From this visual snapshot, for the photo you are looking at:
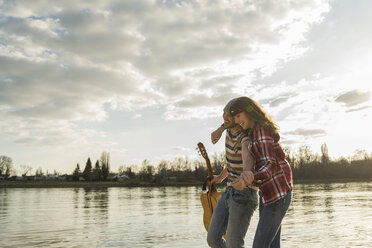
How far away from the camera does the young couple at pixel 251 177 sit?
9.30 ft

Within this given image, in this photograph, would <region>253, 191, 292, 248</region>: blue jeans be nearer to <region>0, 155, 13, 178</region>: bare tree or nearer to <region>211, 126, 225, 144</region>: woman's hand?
Result: <region>211, 126, 225, 144</region>: woman's hand

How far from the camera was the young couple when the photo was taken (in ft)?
9.30

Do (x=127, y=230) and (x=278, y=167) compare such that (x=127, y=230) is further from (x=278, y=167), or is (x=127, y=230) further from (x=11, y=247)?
(x=278, y=167)

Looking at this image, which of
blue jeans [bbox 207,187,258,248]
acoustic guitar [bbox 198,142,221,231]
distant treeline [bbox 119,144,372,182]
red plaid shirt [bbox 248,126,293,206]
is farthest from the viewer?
distant treeline [bbox 119,144,372,182]

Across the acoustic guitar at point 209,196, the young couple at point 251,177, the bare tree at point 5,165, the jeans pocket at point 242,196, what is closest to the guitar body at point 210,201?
the acoustic guitar at point 209,196

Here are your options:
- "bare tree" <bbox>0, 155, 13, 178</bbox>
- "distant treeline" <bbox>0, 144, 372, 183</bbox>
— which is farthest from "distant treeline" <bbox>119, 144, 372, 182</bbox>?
"bare tree" <bbox>0, 155, 13, 178</bbox>

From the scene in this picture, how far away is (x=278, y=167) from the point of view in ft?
9.42

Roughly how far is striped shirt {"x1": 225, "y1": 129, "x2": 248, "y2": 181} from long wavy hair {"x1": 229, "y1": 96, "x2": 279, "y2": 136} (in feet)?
0.86

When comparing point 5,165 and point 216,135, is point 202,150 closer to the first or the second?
point 216,135

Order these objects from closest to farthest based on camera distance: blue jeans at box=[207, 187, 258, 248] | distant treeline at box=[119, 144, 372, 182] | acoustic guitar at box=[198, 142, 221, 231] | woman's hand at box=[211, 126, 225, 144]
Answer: blue jeans at box=[207, 187, 258, 248] → woman's hand at box=[211, 126, 225, 144] → acoustic guitar at box=[198, 142, 221, 231] → distant treeline at box=[119, 144, 372, 182]

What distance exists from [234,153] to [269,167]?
692 millimetres

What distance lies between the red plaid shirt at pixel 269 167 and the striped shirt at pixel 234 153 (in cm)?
34

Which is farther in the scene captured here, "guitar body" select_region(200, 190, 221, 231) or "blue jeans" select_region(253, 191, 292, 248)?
"guitar body" select_region(200, 190, 221, 231)

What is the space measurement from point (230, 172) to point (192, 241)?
220 inches
